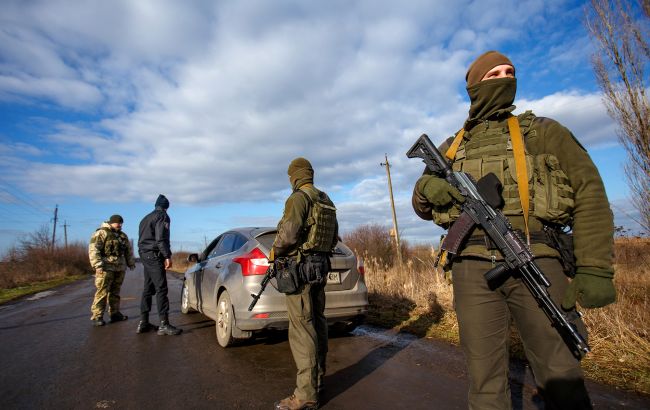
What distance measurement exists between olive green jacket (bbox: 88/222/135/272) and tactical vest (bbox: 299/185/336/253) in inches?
212

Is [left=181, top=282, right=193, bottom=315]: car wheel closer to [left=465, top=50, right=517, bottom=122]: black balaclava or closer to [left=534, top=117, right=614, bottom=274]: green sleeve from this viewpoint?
[left=465, top=50, right=517, bottom=122]: black balaclava

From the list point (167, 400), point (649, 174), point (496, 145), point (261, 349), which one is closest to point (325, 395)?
point (167, 400)

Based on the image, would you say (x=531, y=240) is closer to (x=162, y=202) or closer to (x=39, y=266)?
(x=162, y=202)

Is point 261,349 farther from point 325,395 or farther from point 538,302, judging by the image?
point 538,302

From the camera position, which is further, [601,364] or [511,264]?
[601,364]

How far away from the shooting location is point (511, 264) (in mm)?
1786

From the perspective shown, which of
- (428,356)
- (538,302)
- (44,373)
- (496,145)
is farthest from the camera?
(428,356)

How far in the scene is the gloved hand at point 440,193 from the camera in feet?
6.68

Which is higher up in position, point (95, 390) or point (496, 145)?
point (496, 145)

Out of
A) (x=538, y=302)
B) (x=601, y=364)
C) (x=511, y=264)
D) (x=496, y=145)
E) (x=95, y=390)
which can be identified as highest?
(x=496, y=145)

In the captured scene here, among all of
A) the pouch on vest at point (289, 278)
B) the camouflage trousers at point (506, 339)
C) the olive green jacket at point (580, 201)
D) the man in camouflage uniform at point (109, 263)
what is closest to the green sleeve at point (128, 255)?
the man in camouflage uniform at point (109, 263)

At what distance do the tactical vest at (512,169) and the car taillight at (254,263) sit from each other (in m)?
2.95

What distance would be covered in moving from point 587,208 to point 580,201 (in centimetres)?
4

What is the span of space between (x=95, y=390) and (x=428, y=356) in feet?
11.4
